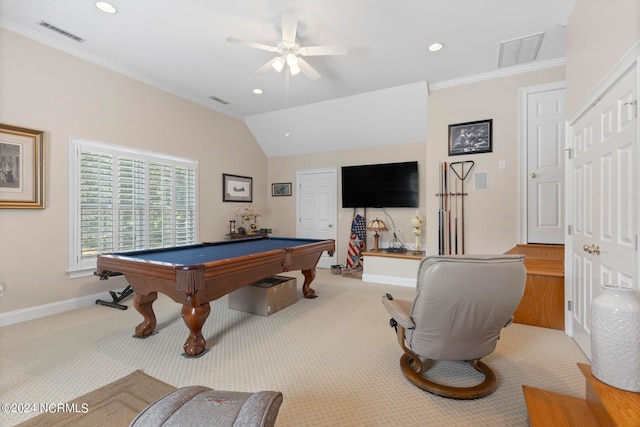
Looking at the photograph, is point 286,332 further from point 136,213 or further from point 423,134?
point 423,134

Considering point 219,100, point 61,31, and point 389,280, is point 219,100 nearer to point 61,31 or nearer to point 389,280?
point 61,31

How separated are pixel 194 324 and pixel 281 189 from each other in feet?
14.5

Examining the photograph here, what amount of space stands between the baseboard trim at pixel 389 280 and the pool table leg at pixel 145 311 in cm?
319

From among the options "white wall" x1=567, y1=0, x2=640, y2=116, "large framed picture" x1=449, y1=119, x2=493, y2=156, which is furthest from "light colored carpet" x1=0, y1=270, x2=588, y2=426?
"large framed picture" x1=449, y1=119, x2=493, y2=156

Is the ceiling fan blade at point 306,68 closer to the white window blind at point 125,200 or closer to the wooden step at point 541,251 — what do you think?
the white window blind at point 125,200

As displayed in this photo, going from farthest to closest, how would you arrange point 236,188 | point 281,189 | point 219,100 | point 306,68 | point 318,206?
point 281,189 < point 318,206 < point 236,188 < point 219,100 < point 306,68

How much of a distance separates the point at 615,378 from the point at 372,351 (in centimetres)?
148

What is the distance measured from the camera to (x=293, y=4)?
2607 millimetres

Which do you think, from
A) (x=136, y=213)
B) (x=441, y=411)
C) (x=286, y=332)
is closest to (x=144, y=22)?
(x=136, y=213)

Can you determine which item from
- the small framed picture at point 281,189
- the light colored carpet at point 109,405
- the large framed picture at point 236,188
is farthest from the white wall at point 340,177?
the light colored carpet at point 109,405

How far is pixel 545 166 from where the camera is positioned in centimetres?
362

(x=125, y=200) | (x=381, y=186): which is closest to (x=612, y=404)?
(x=381, y=186)

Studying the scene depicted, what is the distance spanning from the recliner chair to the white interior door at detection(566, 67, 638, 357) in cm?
60

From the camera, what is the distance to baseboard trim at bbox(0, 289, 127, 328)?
2.95 meters
